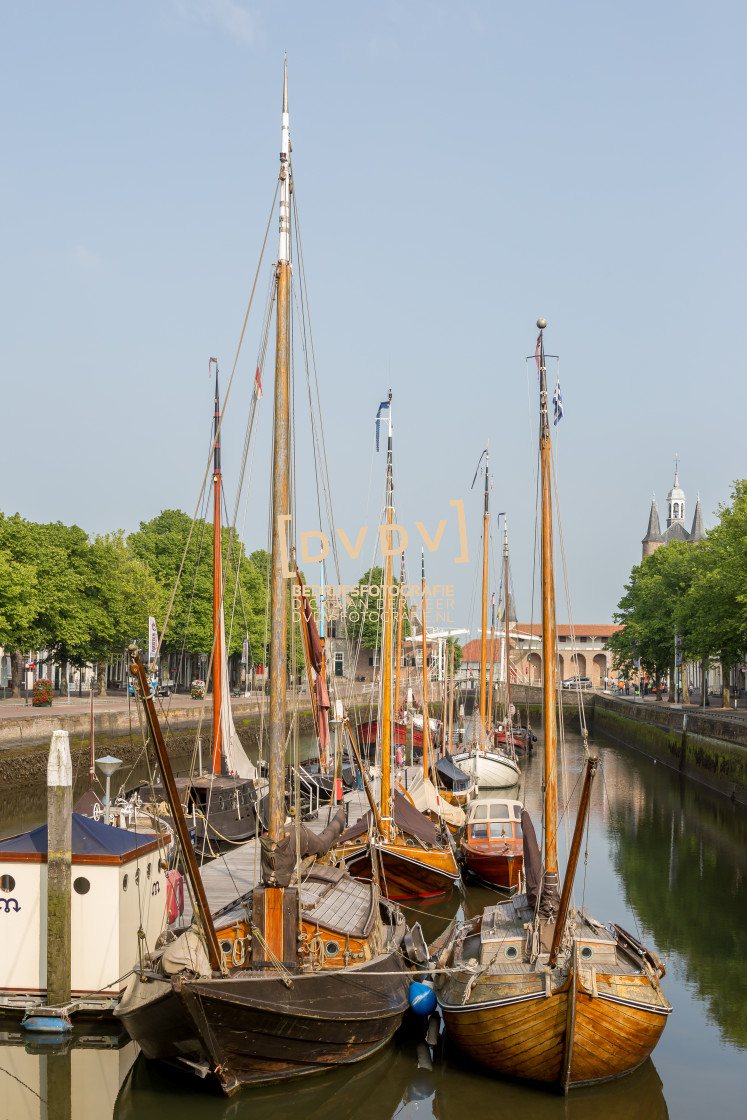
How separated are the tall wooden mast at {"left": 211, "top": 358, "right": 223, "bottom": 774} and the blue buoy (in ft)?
44.1

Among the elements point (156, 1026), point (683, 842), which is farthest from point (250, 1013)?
point (683, 842)

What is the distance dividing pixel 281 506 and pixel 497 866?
1480cm

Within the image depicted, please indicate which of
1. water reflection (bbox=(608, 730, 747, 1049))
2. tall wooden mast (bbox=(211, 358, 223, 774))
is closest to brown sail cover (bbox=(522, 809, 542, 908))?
water reflection (bbox=(608, 730, 747, 1049))

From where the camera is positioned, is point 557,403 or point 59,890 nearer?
point 59,890

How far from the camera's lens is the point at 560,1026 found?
1334 cm

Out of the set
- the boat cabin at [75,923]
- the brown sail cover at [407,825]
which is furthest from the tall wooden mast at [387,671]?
the boat cabin at [75,923]

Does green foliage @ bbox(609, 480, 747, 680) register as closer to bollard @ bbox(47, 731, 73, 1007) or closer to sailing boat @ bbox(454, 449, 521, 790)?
sailing boat @ bbox(454, 449, 521, 790)

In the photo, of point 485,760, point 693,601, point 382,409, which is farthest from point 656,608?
point 382,409

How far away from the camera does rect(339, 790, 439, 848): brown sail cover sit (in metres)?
23.8

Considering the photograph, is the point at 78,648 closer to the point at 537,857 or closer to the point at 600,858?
the point at 600,858

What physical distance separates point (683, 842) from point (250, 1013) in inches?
988

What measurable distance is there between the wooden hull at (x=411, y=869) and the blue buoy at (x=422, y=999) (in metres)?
6.97

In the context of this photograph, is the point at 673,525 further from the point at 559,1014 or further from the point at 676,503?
the point at 559,1014

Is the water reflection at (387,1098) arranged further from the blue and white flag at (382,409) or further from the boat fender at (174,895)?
the blue and white flag at (382,409)
